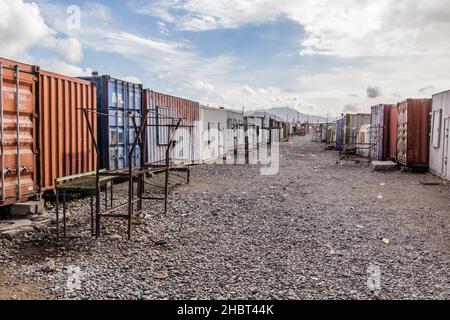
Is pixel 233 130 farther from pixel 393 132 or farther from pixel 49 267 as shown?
pixel 49 267

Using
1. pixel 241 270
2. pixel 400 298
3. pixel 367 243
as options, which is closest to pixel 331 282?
pixel 400 298

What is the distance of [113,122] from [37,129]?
3.38 metres

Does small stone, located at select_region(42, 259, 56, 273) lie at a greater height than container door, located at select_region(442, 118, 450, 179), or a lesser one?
lesser

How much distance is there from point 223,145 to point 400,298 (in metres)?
19.8

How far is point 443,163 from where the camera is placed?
13711 millimetres

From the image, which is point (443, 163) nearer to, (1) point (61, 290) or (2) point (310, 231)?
(2) point (310, 231)

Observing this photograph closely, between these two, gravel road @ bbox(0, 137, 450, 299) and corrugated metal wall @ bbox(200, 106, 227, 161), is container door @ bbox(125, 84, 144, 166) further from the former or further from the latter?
corrugated metal wall @ bbox(200, 106, 227, 161)

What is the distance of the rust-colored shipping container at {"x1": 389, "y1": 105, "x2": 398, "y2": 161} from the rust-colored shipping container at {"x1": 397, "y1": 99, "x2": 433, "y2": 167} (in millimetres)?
2361

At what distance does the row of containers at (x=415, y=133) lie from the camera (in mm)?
13953

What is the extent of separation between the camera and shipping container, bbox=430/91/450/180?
44.0ft

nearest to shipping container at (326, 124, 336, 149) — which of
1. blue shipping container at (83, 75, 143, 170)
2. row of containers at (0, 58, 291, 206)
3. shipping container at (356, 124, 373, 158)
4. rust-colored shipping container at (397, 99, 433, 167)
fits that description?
shipping container at (356, 124, 373, 158)

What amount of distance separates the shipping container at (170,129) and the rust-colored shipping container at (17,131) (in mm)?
4128

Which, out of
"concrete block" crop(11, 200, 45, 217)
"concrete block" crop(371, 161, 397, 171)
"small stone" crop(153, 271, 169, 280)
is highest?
"concrete block" crop(371, 161, 397, 171)

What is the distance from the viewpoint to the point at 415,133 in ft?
53.3
